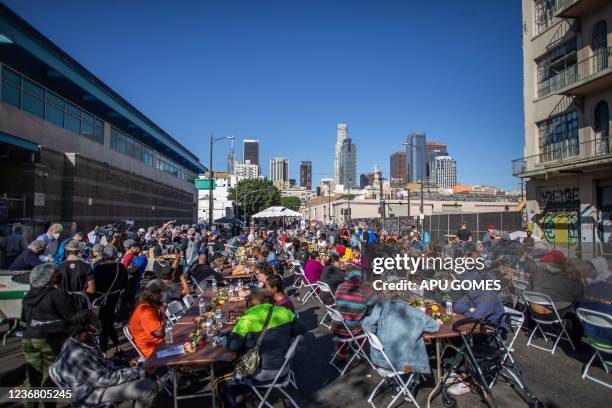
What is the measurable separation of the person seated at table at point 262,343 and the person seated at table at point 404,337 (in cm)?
120

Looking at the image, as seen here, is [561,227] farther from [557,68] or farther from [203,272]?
[203,272]

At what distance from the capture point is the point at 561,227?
778 inches

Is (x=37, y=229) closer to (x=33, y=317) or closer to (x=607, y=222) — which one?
(x=33, y=317)

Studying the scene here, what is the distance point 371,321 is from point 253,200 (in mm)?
71299

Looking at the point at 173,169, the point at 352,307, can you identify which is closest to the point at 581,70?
the point at 352,307

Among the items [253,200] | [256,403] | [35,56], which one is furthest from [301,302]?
[253,200]

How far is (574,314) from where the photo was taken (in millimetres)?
6328

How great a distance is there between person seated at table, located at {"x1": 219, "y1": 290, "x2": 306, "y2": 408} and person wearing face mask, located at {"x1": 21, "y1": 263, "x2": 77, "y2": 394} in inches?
80.9

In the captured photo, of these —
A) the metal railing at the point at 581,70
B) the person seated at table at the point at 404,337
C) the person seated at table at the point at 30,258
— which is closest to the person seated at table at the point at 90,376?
the person seated at table at the point at 404,337

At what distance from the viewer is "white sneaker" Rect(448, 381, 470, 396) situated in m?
4.73

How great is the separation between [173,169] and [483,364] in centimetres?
4959

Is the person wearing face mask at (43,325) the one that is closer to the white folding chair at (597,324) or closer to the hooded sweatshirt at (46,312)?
the hooded sweatshirt at (46,312)

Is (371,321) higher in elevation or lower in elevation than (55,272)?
lower

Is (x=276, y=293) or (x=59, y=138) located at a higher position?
(x=59, y=138)
